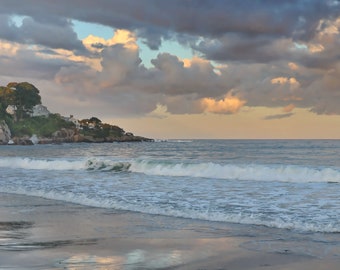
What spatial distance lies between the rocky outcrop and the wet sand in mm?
154287

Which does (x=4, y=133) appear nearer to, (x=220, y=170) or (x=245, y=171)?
(x=220, y=170)

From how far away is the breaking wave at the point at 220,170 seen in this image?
88.9ft

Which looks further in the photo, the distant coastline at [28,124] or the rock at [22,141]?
the distant coastline at [28,124]

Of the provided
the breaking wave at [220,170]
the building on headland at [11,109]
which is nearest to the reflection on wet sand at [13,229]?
the breaking wave at [220,170]

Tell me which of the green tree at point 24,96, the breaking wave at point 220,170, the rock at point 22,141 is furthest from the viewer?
the green tree at point 24,96

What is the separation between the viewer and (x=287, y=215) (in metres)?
12.7

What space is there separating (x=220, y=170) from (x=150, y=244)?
72.7ft

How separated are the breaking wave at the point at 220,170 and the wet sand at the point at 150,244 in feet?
53.5

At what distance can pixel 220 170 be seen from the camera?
3097cm

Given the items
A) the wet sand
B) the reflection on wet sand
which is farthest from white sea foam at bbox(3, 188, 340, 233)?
the reflection on wet sand

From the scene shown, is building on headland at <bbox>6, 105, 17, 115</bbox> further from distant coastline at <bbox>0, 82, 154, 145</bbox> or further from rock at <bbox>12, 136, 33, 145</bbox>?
rock at <bbox>12, 136, 33, 145</bbox>

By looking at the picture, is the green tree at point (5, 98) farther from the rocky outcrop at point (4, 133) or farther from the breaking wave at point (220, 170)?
the breaking wave at point (220, 170)

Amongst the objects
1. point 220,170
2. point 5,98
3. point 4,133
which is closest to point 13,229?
point 220,170

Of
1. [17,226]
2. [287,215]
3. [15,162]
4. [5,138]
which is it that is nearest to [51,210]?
[17,226]
